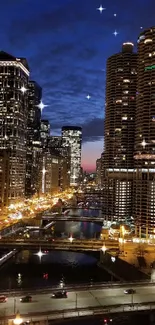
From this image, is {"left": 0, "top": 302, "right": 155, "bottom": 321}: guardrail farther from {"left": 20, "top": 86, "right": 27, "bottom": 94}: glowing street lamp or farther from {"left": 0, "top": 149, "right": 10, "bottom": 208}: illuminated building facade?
{"left": 20, "top": 86, "right": 27, "bottom": 94}: glowing street lamp

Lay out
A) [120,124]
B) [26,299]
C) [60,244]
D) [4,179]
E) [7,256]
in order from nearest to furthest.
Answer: [26,299]
[7,256]
[60,244]
[120,124]
[4,179]

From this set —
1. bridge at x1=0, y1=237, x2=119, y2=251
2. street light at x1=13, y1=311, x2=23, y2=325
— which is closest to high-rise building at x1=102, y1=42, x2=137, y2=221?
bridge at x1=0, y1=237, x2=119, y2=251

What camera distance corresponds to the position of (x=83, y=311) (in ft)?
99.0

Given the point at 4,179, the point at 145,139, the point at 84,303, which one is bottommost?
the point at 84,303

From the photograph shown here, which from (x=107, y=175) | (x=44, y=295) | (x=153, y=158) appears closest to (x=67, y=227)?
(x=107, y=175)

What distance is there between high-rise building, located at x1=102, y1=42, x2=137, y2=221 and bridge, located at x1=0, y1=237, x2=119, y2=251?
29592 millimetres

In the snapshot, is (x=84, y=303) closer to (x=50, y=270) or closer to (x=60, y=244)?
(x=50, y=270)

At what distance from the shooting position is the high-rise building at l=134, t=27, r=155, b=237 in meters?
85.4

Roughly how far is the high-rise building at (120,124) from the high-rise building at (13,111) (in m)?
41.2

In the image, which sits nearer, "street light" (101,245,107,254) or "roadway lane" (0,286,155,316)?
"roadway lane" (0,286,155,316)

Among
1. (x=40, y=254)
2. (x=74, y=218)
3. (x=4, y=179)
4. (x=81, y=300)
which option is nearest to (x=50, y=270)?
(x=40, y=254)

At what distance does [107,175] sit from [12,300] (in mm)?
76861

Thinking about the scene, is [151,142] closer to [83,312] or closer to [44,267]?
[44,267]

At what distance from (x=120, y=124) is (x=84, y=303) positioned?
77.4 meters
